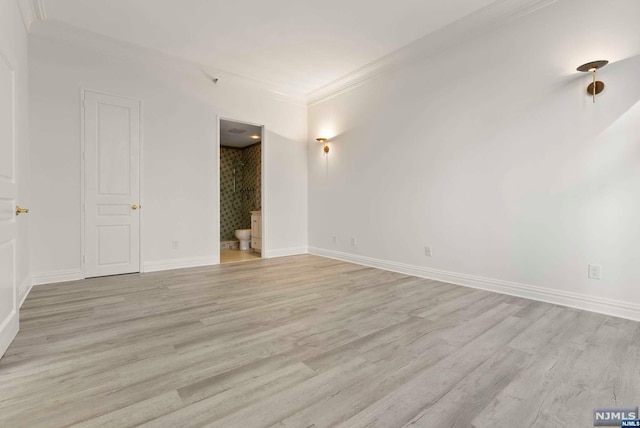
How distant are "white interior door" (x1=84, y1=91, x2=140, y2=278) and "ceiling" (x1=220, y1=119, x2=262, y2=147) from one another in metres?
1.50

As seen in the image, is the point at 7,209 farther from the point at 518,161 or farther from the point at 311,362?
the point at 518,161

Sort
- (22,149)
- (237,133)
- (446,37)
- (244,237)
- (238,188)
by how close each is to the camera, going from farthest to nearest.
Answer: (238,188) < (244,237) < (237,133) < (446,37) < (22,149)

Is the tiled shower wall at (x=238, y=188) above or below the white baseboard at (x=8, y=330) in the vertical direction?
above

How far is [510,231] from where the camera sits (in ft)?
10.7

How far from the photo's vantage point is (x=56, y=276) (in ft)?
12.1

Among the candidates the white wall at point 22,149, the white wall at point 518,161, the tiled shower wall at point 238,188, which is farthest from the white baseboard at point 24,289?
the tiled shower wall at point 238,188

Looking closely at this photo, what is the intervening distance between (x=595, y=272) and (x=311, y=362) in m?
2.72

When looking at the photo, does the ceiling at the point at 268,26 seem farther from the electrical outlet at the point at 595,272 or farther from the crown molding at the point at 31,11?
the electrical outlet at the point at 595,272

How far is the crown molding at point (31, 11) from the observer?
302 centimetres

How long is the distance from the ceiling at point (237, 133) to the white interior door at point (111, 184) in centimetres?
150

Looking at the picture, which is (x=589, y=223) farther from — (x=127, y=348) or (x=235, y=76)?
(x=235, y=76)

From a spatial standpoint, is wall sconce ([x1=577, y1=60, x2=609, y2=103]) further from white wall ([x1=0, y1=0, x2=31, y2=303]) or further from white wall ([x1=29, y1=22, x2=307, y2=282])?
white wall ([x1=0, y1=0, x2=31, y2=303])

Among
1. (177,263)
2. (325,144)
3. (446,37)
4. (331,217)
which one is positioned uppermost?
(446,37)

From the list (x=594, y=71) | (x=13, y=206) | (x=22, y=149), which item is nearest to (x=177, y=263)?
(x=22, y=149)
